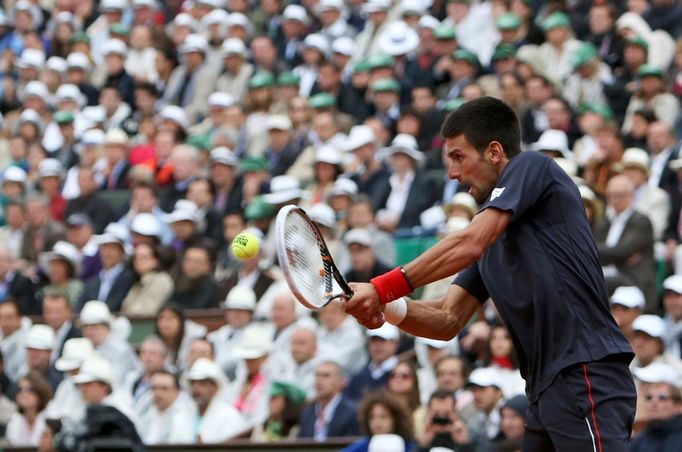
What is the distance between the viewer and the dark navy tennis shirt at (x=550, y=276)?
5.59 meters

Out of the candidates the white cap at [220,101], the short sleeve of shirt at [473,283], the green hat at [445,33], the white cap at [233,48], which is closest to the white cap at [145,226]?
the white cap at [220,101]

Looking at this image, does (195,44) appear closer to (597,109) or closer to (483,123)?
(597,109)

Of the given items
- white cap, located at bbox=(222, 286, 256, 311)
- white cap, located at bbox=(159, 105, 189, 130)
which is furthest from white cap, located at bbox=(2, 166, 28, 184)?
white cap, located at bbox=(222, 286, 256, 311)

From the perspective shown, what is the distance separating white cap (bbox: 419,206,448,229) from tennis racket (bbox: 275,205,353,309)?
23.2 feet

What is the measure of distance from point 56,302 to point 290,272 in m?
8.71

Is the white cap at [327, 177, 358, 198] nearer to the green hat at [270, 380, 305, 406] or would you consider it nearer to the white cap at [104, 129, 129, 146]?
the green hat at [270, 380, 305, 406]

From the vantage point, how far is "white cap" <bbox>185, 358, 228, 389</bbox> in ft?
38.0

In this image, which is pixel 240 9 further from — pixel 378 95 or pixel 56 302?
pixel 56 302

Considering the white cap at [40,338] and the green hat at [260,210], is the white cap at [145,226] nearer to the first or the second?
the green hat at [260,210]

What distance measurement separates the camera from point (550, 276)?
559 cm

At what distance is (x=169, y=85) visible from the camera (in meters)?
19.0

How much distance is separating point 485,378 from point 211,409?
2.43 meters

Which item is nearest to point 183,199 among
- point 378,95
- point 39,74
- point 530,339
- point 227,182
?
point 227,182

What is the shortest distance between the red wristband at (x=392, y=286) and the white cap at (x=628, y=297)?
521cm
